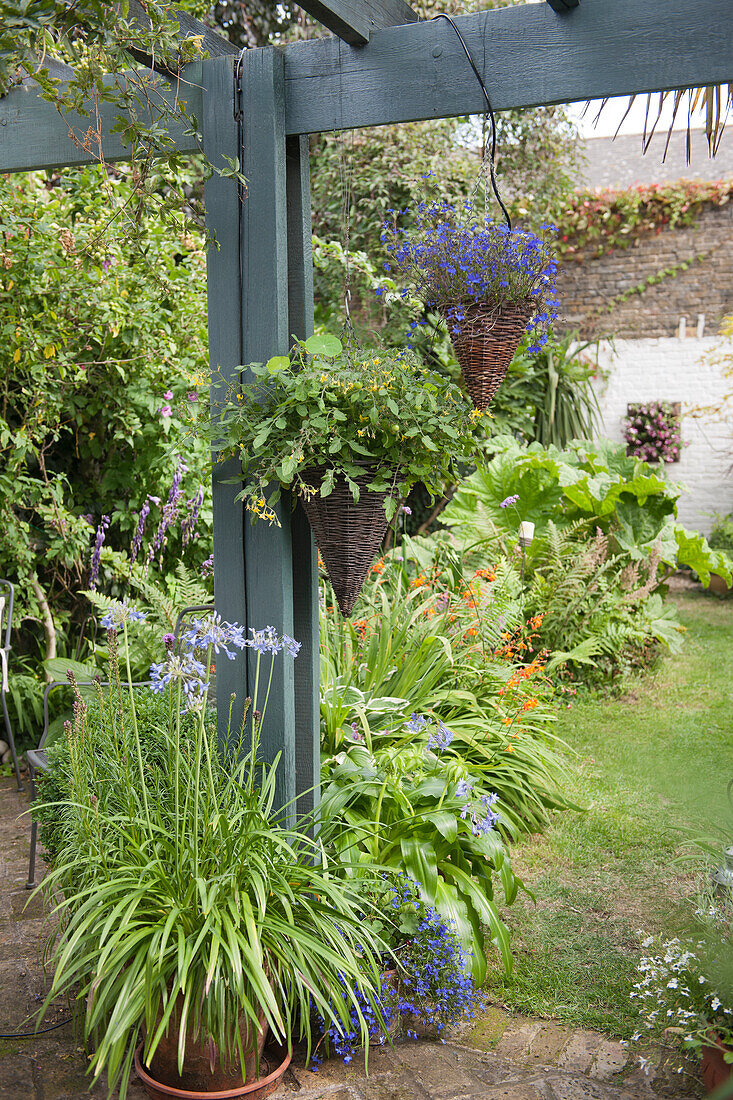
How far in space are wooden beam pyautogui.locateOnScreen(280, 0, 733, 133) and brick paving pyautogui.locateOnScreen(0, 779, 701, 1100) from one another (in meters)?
2.17

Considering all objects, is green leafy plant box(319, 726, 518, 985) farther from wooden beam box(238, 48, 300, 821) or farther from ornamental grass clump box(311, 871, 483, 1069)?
wooden beam box(238, 48, 300, 821)

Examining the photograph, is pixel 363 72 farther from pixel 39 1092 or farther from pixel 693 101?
pixel 39 1092

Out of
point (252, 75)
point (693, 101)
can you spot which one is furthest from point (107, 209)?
point (693, 101)

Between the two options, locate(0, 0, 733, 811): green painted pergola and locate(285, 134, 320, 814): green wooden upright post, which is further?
locate(285, 134, 320, 814): green wooden upright post

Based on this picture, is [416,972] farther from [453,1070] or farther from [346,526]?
[346,526]

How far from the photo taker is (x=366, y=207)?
6.97 m

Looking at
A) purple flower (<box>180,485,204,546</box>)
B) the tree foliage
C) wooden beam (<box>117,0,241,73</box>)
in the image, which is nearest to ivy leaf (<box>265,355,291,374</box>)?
wooden beam (<box>117,0,241,73</box>)

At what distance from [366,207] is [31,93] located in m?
4.62

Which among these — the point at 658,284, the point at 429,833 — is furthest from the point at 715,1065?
the point at 658,284

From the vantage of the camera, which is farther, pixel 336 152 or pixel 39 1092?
pixel 336 152

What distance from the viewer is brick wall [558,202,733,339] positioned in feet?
29.2

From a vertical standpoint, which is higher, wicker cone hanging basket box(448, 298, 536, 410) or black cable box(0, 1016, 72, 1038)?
wicker cone hanging basket box(448, 298, 536, 410)

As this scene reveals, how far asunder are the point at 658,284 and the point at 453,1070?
8.59 m

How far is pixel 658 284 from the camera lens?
913 centimetres
